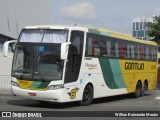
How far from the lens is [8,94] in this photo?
874 inches

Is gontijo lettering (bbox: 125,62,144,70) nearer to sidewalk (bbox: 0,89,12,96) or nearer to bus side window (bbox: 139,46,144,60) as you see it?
bus side window (bbox: 139,46,144,60)

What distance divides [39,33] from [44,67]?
4.79 feet

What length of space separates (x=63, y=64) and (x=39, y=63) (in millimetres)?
892

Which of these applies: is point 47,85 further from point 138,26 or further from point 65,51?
point 138,26

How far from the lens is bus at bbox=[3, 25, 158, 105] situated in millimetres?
15281

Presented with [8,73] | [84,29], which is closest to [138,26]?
[8,73]

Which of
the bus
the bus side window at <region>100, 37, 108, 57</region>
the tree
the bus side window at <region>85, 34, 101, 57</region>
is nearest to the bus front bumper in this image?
the bus

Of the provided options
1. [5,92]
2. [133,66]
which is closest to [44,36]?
[133,66]

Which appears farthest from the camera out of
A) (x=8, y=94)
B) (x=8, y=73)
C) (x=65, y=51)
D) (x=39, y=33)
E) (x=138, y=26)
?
(x=138, y=26)

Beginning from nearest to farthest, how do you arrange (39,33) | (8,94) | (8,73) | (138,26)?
(39,33) → (8,94) → (8,73) → (138,26)

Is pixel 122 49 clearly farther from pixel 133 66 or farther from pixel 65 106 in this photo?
pixel 65 106

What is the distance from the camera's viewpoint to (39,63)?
15539 millimetres

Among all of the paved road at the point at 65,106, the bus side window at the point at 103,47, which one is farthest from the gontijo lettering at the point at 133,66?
the bus side window at the point at 103,47

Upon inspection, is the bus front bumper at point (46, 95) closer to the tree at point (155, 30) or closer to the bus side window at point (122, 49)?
the bus side window at point (122, 49)
